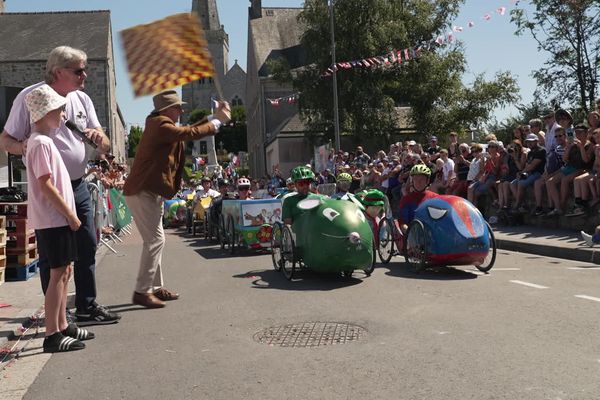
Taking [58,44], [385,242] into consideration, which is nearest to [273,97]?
[58,44]

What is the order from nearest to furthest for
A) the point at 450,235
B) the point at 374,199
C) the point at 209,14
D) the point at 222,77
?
the point at 450,235 → the point at 374,199 → the point at 222,77 → the point at 209,14

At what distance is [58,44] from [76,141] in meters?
56.7

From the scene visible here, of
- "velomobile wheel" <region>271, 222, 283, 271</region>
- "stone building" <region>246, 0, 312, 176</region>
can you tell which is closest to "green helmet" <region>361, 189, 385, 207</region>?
"velomobile wheel" <region>271, 222, 283, 271</region>

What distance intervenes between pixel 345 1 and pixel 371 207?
31401 mm

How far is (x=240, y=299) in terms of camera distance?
7328 millimetres

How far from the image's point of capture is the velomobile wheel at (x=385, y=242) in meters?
9.97

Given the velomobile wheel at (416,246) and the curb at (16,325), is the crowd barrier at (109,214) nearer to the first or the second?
the curb at (16,325)

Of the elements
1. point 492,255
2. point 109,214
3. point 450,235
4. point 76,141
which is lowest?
point 492,255

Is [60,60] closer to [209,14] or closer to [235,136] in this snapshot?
[235,136]

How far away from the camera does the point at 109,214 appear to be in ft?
62.4

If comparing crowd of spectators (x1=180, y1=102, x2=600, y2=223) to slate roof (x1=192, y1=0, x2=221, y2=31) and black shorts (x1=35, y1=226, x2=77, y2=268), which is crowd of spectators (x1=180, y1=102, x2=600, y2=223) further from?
slate roof (x1=192, y1=0, x2=221, y2=31)

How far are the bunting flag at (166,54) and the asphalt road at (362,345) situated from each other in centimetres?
217

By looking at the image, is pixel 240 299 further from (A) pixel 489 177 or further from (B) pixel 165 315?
(A) pixel 489 177

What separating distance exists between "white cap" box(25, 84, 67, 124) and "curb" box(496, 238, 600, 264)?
7913 mm
